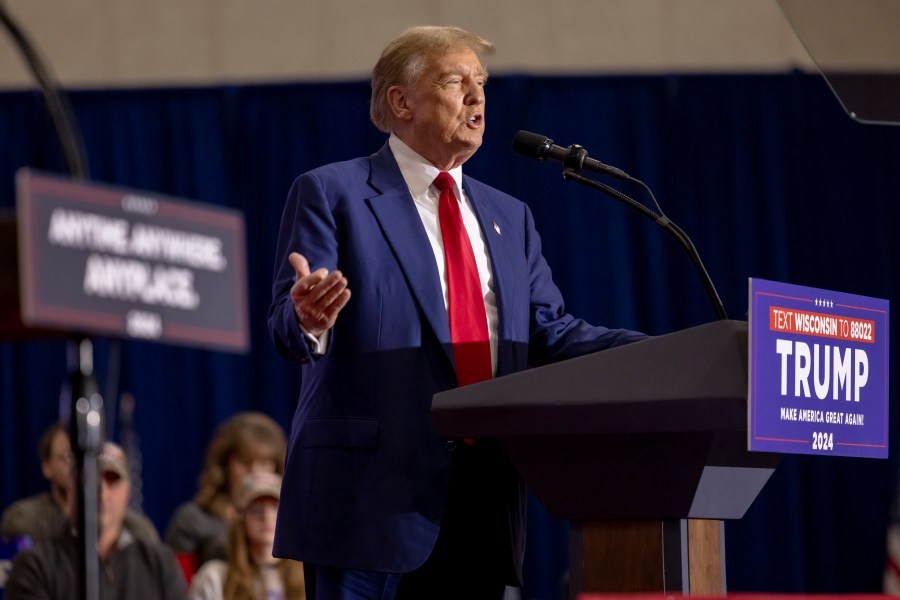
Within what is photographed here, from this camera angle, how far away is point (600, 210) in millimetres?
6812

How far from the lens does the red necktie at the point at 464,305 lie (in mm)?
2070

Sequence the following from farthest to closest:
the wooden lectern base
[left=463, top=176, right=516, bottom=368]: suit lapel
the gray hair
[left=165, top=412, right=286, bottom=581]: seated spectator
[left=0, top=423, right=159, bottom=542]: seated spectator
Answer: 1. [left=165, top=412, right=286, bottom=581]: seated spectator
2. [left=0, top=423, right=159, bottom=542]: seated spectator
3. the gray hair
4. [left=463, top=176, right=516, bottom=368]: suit lapel
5. the wooden lectern base

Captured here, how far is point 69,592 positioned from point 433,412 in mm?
2377

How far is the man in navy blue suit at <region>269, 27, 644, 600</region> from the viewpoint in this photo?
1994 mm

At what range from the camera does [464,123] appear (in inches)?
87.7

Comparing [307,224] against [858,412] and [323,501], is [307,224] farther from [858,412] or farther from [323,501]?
[858,412]

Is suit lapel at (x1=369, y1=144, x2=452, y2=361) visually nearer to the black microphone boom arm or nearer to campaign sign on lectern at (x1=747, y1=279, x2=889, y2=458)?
the black microphone boom arm

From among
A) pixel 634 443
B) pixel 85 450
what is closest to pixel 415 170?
pixel 634 443

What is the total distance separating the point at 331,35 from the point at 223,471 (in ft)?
8.86

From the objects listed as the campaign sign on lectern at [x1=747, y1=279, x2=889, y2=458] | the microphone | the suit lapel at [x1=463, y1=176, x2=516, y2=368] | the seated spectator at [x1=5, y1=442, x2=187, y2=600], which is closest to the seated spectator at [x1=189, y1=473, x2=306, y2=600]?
the seated spectator at [x1=5, y1=442, x2=187, y2=600]

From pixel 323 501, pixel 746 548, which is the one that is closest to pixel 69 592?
pixel 323 501

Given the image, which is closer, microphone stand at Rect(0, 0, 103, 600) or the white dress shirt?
microphone stand at Rect(0, 0, 103, 600)

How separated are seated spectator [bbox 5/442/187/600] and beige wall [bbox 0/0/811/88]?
320 centimetres

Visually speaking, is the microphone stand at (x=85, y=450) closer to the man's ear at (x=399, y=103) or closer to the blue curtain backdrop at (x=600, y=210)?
the man's ear at (x=399, y=103)
